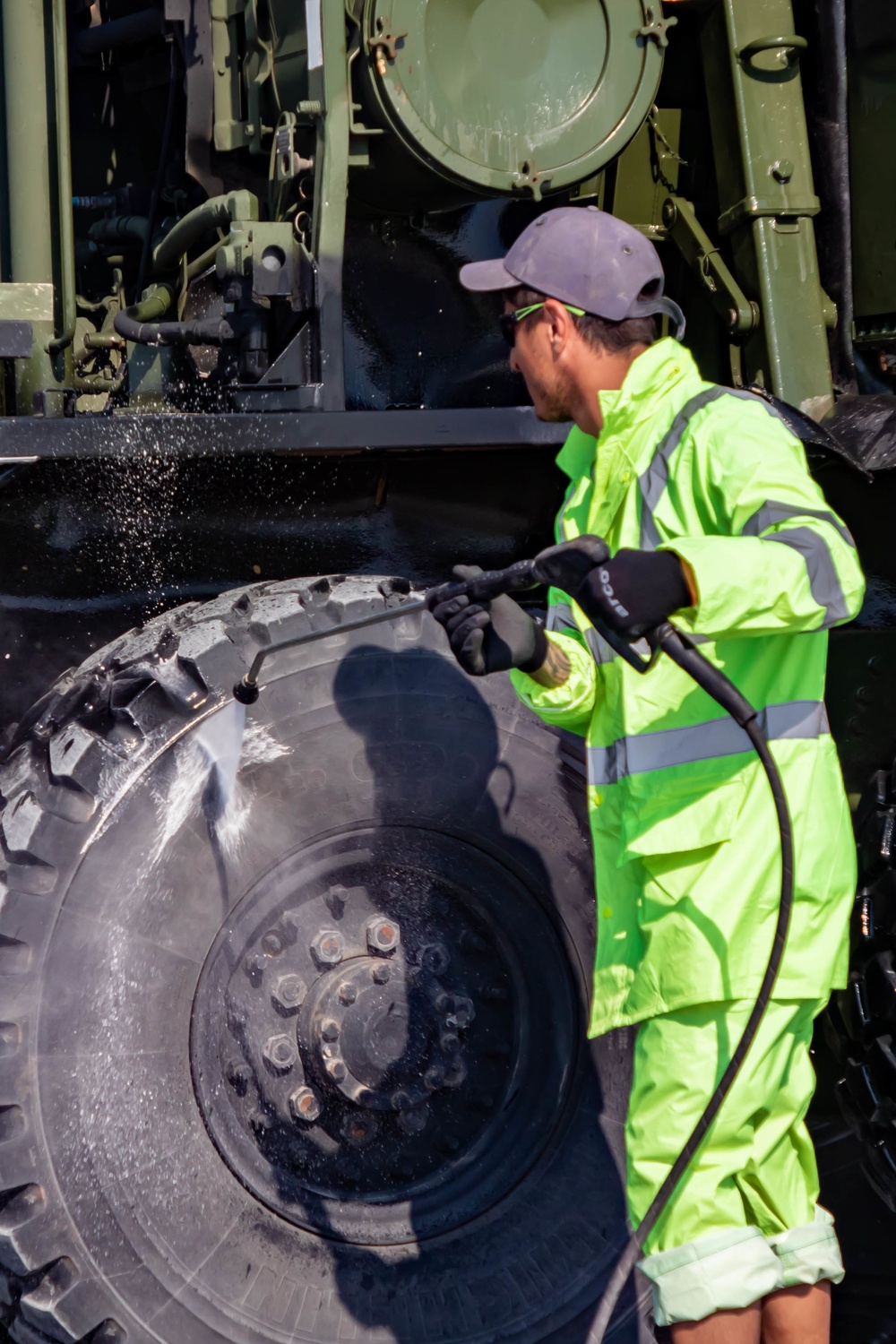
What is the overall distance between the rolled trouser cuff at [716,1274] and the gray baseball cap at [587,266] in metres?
1.51

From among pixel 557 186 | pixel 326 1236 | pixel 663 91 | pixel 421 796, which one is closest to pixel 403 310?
pixel 557 186

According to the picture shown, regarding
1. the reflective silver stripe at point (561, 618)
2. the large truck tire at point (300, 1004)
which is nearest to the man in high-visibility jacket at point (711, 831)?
the reflective silver stripe at point (561, 618)

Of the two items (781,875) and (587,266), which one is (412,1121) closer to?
(781,875)

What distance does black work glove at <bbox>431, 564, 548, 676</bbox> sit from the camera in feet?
7.40

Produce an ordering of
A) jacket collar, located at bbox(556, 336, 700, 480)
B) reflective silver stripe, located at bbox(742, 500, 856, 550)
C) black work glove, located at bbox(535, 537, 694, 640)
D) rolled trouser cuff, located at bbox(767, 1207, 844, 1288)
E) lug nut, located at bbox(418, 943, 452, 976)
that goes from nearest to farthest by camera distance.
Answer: black work glove, located at bbox(535, 537, 694, 640) → reflective silver stripe, located at bbox(742, 500, 856, 550) → rolled trouser cuff, located at bbox(767, 1207, 844, 1288) → jacket collar, located at bbox(556, 336, 700, 480) → lug nut, located at bbox(418, 943, 452, 976)

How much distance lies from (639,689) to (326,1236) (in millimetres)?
1198

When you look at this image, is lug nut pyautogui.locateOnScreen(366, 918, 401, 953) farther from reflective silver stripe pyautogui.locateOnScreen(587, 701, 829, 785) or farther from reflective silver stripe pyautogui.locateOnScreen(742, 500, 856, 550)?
reflective silver stripe pyautogui.locateOnScreen(742, 500, 856, 550)

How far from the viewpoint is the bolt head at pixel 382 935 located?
2691mm

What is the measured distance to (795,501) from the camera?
2.11 meters

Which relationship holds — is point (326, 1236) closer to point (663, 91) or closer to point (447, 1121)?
point (447, 1121)

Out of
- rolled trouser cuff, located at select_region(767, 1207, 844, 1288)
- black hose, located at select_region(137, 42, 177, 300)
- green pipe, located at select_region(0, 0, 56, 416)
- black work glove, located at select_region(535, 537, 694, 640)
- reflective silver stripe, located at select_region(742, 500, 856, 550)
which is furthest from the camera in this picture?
black hose, located at select_region(137, 42, 177, 300)

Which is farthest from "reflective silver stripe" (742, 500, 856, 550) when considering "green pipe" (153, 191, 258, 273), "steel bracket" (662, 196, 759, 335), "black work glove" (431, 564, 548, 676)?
"green pipe" (153, 191, 258, 273)

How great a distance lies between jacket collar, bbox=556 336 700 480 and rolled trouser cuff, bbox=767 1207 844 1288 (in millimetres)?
1323

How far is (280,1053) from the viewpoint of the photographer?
8.59ft
